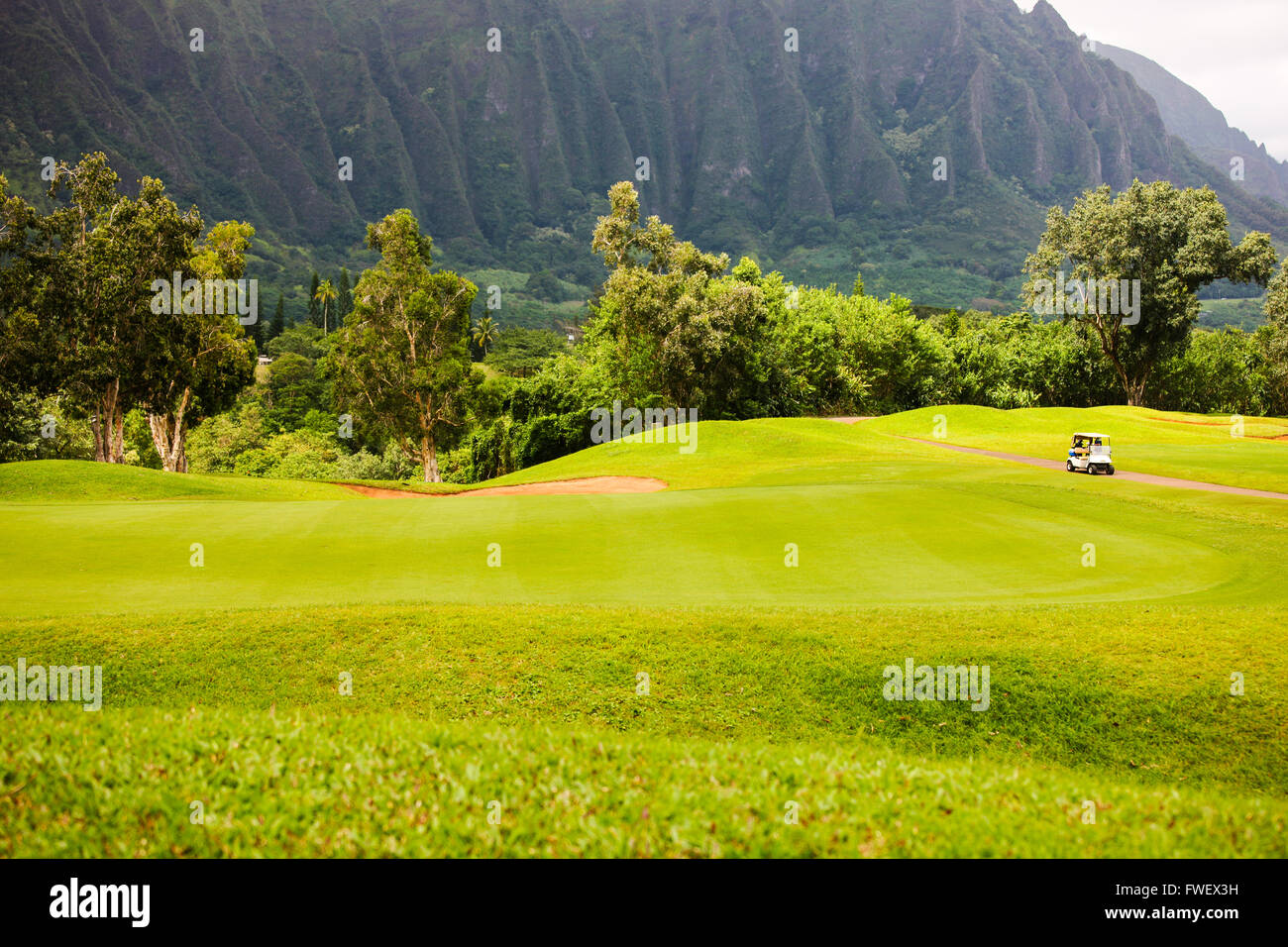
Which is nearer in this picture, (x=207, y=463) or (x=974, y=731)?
(x=974, y=731)

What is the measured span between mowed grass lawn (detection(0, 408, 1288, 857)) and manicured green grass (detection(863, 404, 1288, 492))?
10.4m

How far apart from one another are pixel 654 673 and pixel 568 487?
23752mm

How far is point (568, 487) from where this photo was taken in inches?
1341

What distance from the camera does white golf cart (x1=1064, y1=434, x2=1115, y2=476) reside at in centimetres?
2986

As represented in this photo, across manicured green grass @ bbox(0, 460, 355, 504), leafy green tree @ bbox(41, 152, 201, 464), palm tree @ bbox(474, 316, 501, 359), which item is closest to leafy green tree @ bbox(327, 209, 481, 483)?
leafy green tree @ bbox(41, 152, 201, 464)

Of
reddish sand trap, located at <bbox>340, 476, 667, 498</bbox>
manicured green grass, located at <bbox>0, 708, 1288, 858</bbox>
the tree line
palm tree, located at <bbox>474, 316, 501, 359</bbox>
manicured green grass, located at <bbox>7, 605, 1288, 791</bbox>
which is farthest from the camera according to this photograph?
palm tree, located at <bbox>474, 316, 501, 359</bbox>

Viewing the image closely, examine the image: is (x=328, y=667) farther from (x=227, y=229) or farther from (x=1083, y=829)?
(x=227, y=229)

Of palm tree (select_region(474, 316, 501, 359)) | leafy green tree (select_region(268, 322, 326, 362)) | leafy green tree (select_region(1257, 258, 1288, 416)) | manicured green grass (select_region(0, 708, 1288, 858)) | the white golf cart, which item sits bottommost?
manicured green grass (select_region(0, 708, 1288, 858))

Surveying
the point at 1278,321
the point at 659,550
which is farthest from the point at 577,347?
the point at 659,550

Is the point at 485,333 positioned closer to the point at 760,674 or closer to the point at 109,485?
the point at 109,485

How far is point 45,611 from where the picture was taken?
39.0 feet

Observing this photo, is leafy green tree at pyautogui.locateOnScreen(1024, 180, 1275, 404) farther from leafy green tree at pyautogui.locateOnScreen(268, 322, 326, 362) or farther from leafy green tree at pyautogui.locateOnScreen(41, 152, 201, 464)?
leafy green tree at pyautogui.locateOnScreen(268, 322, 326, 362)

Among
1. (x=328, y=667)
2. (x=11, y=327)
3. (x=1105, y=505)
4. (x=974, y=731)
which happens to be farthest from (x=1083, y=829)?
(x=11, y=327)

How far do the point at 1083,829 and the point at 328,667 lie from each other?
859 cm
